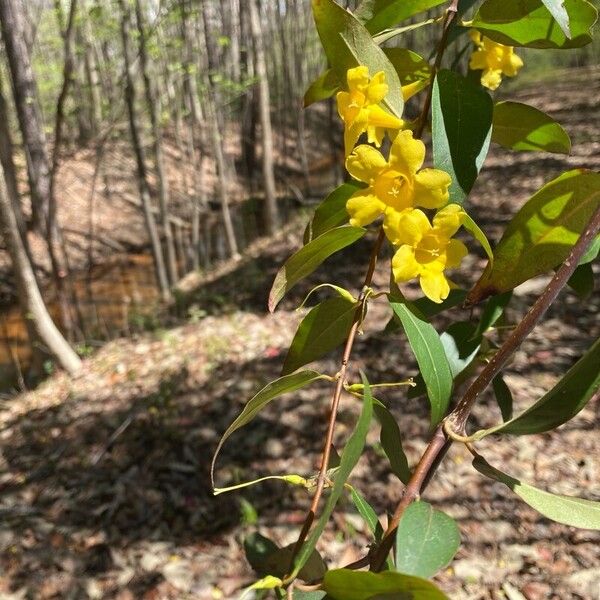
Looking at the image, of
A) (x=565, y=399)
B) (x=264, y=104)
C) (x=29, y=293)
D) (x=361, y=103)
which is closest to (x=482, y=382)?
(x=565, y=399)

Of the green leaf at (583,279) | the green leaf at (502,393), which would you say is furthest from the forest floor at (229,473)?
the green leaf at (583,279)

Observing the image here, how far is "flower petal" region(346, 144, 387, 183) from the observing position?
53 centimetres

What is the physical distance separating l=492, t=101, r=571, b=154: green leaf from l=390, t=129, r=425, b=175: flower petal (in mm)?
192

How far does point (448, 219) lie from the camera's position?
0.51 m

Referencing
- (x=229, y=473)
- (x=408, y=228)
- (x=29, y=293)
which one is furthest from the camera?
(x=29, y=293)

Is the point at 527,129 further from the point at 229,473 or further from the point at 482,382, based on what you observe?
the point at 229,473

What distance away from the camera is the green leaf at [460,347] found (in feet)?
2.34

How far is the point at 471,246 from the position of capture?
4.44m

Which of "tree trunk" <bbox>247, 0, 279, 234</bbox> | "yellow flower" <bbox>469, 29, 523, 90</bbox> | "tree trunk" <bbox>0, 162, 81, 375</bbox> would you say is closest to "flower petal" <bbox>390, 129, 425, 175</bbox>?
"yellow flower" <bbox>469, 29, 523, 90</bbox>

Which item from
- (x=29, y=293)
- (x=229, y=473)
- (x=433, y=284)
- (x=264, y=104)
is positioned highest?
(x=264, y=104)

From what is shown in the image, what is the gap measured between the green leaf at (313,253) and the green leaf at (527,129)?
0.82ft

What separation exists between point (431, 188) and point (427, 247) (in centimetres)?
6

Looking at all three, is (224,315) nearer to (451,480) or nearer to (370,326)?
(370,326)

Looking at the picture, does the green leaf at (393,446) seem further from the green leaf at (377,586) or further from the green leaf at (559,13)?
the green leaf at (559,13)
